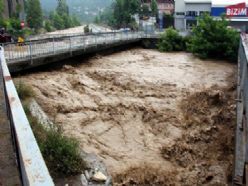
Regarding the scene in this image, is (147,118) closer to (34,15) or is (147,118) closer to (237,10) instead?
(237,10)

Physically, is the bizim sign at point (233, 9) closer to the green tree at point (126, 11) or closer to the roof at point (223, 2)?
the roof at point (223, 2)

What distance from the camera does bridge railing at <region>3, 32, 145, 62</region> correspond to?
17.1 meters

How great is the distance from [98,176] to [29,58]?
11.7 metres

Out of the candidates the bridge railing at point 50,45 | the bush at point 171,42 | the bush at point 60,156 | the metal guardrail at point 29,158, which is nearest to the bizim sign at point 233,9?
the bush at point 171,42

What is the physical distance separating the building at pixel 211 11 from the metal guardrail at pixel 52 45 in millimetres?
25182

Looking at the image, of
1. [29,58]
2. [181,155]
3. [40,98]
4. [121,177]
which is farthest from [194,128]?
[29,58]

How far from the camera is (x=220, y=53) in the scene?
31094 millimetres

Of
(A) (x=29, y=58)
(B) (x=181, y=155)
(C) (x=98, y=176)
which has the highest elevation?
(A) (x=29, y=58)

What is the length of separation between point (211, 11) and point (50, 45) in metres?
38.6

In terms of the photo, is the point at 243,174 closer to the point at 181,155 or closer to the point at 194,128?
the point at 181,155

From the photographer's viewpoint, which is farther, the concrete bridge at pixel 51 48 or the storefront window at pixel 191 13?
the storefront window at pixel 191 13

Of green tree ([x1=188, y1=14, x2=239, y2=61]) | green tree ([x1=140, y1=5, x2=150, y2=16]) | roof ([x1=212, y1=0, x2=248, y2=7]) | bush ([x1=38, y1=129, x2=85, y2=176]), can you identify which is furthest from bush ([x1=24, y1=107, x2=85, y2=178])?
green tree ([x1=140, y1=5, x2=150, y2=16])

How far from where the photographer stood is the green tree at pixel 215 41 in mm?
30312

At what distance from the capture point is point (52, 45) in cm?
2034
